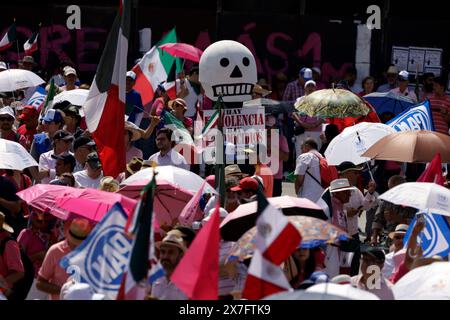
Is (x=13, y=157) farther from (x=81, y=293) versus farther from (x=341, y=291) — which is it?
(x=341, y=291)

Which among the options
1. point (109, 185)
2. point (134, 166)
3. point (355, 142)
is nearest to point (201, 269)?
point (109, 185)

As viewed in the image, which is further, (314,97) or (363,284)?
(314,97)

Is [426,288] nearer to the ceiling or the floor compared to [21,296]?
nearer to the ceiling

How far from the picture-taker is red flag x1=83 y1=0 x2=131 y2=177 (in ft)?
39.0

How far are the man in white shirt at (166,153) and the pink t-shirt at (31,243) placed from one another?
2.84 m

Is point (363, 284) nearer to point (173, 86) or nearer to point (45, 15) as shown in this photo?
point (173, 86)

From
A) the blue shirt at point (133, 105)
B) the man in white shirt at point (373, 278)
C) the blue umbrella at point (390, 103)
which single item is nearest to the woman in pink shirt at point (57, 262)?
the man in white shirt at point (373, 278)

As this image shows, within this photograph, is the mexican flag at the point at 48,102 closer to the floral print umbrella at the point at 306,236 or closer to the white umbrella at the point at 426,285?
the floral print umbrella at the point at 306,236

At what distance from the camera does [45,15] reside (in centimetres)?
2239

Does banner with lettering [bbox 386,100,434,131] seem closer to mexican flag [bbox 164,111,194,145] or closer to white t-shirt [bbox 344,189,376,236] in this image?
white t-shirt [bbox 344,189,376,236]

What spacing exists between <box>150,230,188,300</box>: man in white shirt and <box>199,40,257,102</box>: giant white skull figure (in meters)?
3.80

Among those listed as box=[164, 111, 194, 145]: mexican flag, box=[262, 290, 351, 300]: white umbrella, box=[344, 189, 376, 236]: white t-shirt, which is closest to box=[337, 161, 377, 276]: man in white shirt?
box=[344, 189, 376, 236]: white t-shirt

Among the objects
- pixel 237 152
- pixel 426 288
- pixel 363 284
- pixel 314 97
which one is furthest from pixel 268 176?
pixel 426 288

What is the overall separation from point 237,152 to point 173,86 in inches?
166
